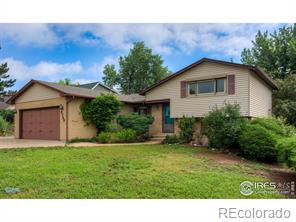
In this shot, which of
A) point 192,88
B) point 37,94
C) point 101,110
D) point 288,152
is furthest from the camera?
point 37,94

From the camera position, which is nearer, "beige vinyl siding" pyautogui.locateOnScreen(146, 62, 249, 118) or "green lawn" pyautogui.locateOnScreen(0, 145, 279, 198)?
"green lawn" pyautogui.locateOnScreen(0, 145, 279, 198)

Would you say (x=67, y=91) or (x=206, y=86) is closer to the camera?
(x=206, y=86)

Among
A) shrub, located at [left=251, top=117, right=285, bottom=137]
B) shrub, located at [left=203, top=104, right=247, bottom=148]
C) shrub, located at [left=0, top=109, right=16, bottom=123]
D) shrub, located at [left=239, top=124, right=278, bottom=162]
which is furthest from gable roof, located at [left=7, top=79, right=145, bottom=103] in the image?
shrub, located at [left=239, top=124, right=278, bottom=162]

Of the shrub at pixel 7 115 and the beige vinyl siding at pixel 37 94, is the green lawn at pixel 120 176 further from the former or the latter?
the shrub at pixel 7 115

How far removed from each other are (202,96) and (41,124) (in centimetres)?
914

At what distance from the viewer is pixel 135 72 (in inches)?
959

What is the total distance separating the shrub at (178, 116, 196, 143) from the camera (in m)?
13.1

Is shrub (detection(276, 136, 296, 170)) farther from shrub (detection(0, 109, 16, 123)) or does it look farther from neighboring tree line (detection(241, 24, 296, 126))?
shrub (detection(0, 109, 16, 123))

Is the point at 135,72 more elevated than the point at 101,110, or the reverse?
the point at 135,72

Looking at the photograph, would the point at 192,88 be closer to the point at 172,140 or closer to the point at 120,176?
the point at 172,140

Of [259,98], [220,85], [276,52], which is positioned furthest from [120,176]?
[276,52]

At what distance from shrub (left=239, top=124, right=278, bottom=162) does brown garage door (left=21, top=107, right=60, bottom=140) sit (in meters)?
9.54
